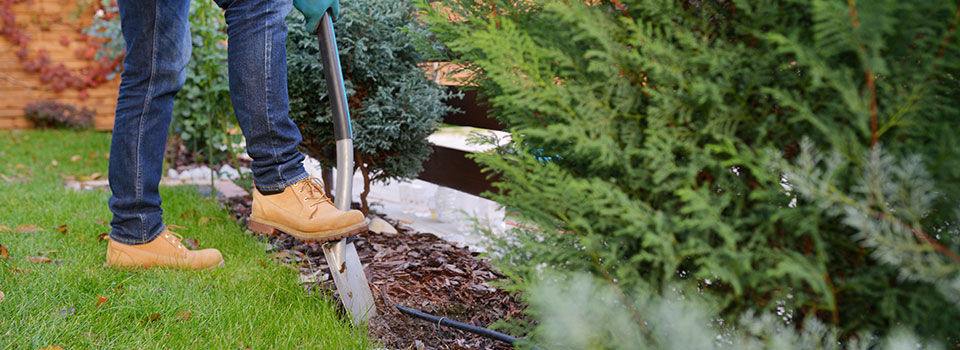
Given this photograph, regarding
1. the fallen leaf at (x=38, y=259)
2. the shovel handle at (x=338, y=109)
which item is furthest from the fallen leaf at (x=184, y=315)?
the fallen leaf at (x=38, y=259)

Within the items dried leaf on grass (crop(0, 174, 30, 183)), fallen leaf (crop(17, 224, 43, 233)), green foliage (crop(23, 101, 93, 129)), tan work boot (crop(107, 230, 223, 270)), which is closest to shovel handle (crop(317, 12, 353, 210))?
tan work boot (crop(107, 230, 223, 270))

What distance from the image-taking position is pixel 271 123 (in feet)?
5.59

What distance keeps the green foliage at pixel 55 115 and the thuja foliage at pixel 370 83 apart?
6745 millimetres

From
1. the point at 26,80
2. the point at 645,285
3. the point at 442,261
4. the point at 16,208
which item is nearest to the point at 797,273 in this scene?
the point at 645,285

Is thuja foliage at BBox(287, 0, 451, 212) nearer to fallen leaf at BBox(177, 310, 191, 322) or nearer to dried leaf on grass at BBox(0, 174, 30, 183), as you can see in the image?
fallen leaf at BBox(177, 310, 191, 322)

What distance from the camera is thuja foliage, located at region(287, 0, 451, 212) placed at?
9.28 ft

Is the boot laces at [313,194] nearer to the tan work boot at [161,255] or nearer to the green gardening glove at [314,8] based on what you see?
the green gardening glove at [314,8]

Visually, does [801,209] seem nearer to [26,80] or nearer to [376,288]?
[376,288]

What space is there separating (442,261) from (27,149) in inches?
231

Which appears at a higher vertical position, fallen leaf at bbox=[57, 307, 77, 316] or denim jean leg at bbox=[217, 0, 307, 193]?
denim jean leg at bbox=[217, 0, 307, 193]

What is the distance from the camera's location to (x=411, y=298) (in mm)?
2082

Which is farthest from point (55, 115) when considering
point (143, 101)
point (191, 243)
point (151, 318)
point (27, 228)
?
point (151, 318)

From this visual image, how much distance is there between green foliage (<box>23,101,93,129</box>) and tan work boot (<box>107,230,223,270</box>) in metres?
7.22

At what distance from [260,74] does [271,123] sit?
0.45 ft
